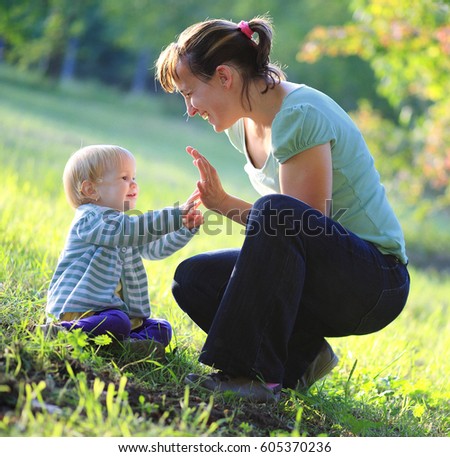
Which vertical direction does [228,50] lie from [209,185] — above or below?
above

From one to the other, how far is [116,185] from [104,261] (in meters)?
0.33

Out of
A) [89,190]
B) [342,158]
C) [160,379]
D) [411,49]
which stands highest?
[411,49]

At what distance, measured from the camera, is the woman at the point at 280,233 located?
265 cm

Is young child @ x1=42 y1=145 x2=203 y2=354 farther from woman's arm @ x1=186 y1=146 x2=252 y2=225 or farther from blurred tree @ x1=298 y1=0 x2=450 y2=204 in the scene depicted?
blurred tree @ x1=298 y1=0 x2=450 y2=204

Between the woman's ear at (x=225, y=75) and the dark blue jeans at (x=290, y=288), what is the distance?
1.91 feet

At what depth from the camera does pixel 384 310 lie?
291cm

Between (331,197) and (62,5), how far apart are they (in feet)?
101

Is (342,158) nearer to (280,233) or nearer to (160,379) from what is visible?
(280,233)

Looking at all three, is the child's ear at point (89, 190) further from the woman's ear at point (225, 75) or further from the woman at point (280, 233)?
the woman's ear at point (225, 75)

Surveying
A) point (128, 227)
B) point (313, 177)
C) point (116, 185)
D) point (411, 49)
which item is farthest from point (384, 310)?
point (411, 49)

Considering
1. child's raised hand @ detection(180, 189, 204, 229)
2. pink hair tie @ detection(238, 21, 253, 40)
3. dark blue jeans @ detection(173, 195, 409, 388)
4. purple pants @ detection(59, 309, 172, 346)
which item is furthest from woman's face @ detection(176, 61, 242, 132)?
purple pants @ detection(59, 309, 172, 346)

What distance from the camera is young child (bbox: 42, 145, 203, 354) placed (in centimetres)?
291

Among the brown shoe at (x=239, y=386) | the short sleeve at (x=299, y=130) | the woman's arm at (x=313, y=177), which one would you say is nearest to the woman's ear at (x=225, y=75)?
the short sleeve at (x=299, y=130)

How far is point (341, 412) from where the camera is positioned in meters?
2.92
